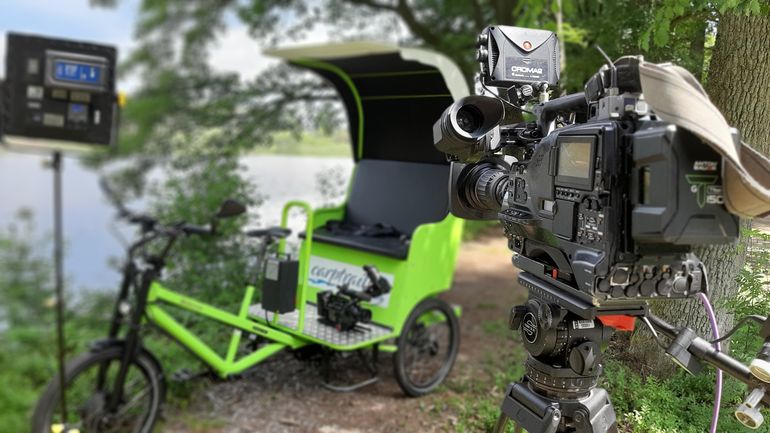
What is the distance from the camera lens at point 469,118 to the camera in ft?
5.44

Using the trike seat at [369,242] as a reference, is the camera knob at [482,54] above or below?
above

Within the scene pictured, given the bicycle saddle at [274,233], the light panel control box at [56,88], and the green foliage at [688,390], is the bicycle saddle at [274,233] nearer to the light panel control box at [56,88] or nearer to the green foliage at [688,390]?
the light panel control box at [56,88]

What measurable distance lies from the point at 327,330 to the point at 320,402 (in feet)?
1.49

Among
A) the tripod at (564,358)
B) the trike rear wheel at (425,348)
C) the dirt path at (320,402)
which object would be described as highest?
the tripod at (564,358)

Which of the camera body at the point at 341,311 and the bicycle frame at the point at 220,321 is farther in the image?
the camera body at the point at 341,311

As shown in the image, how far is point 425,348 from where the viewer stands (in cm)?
362

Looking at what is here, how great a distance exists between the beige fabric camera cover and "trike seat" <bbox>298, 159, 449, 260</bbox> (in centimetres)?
206

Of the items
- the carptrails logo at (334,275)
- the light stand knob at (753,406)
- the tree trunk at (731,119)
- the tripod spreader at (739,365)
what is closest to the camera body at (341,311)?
the carptrails logo at (334,275)

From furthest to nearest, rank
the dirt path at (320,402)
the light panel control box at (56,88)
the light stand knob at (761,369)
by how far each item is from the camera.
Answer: the light panel control box at (56,88) < the dirt path at (320,402) < the light stand knob at (761,369)

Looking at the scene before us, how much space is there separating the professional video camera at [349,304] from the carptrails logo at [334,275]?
0.40 ft

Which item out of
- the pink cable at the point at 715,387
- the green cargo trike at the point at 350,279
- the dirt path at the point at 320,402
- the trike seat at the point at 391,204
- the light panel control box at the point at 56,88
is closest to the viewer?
the pink cable at the point at 715,387

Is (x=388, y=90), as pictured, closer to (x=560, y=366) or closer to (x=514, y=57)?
(x=514, y=57)

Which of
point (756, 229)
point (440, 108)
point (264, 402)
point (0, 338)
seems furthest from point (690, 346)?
point (0, 338)

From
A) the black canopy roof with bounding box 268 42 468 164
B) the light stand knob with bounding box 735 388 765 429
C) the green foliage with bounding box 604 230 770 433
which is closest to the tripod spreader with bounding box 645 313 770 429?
the light stand knob with bounding box 735 388 765 429
